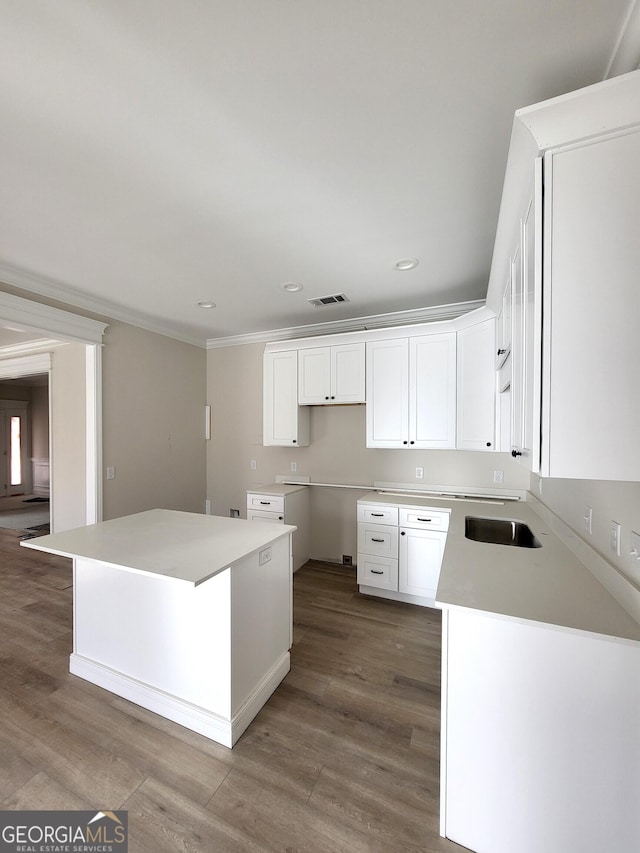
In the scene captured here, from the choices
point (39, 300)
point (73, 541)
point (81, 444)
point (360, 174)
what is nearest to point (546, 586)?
point (360, 174)

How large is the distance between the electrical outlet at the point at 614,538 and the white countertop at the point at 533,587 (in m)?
0.17

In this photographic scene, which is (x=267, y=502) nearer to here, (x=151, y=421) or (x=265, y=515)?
(x=265, y=515)

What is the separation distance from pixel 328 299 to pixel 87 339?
7.48 ft

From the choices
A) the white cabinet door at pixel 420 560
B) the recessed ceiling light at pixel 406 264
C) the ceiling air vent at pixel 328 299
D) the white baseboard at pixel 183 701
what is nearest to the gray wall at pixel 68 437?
the white baseboard at pixel 183 701

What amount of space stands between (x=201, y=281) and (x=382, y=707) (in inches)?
124

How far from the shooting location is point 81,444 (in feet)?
12.5

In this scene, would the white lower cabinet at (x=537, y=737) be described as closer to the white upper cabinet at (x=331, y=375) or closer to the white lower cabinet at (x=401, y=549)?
the white lower cabinet at (x=401, y=549)

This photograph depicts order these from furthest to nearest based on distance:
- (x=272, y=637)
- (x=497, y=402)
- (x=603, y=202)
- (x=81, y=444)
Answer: (x=81, y=444)
(x=497, y=402)
(x=272, y=637)
(x=603, y=202)

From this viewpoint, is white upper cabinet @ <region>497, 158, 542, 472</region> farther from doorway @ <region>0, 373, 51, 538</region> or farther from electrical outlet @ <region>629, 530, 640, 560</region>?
doorway @ <region>0, 373, 51, 538</region>

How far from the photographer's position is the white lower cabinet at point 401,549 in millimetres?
2859

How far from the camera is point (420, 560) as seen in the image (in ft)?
9.51

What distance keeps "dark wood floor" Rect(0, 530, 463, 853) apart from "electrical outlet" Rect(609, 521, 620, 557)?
120 cm

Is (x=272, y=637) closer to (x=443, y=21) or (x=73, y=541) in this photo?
(x=73, y=541)

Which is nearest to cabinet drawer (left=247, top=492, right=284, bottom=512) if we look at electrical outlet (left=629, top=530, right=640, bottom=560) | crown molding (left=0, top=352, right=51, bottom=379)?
electrical outlet (left=629, top=530, right=640, bottom=560)
